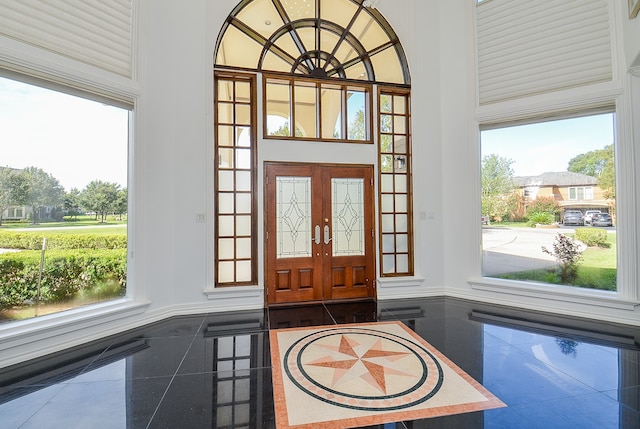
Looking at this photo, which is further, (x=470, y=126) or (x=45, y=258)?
(x=470, y=126)

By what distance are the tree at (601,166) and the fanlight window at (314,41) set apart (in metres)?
2.72

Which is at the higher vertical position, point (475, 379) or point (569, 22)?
point (569, 22)

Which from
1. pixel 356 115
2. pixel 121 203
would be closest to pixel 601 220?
pixel 356 115

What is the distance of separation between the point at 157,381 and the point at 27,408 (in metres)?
0.80

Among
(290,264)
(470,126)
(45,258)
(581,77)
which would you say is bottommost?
(290,264)

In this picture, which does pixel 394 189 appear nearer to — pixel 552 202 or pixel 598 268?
pixel 552 202

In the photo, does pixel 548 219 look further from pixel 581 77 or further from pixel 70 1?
pixel 70 1

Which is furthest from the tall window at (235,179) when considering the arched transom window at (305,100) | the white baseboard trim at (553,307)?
the white baseboard trim at (553,307)

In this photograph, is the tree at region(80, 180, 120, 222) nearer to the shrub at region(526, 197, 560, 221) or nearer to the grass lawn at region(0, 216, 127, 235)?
the grass lawn at region(0, 216, 127, 235)

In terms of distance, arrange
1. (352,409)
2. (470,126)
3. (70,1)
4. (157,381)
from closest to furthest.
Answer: (352,409), (157,381), (70,1), (470,126)

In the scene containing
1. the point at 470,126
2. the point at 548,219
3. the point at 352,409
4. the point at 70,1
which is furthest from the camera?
the point at 470,126

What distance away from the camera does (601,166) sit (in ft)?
13.2

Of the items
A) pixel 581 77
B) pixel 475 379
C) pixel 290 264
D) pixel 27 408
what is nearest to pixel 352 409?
pixel 475 379

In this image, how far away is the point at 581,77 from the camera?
157 inches
